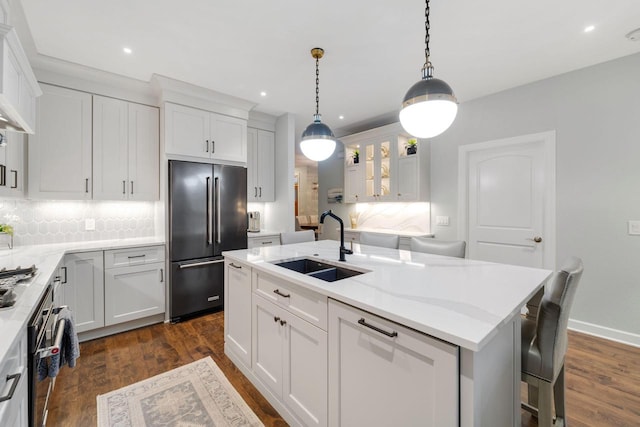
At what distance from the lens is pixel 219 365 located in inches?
91.6

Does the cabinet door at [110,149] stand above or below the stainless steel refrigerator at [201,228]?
above

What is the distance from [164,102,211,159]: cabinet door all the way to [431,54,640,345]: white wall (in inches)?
145

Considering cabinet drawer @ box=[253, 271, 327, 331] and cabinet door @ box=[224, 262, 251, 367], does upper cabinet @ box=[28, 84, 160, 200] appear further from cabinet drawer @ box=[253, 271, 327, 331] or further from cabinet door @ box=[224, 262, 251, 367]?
cabinet drawer @ box=[253, 271, 327, 331]

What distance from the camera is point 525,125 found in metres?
3.22

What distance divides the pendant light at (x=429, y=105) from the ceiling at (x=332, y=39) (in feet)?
2.78

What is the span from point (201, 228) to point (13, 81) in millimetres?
1958

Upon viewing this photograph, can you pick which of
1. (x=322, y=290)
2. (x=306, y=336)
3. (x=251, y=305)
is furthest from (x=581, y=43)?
(x=251, y=305)

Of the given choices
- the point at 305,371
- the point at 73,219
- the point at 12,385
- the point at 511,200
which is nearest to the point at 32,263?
the point at 73,219

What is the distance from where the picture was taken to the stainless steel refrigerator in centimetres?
318

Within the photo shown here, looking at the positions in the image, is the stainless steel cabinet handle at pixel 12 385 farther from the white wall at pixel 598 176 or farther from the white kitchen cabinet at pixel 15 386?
the white wall at pixel 598 176

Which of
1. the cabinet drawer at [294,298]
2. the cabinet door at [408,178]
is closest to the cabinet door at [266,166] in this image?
the cabinet door at [408,178]

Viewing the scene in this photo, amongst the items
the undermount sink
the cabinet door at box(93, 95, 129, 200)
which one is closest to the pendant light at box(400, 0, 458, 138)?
the undermount sink

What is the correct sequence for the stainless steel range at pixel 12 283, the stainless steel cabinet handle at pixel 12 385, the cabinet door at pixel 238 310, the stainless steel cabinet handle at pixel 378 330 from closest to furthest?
1. the stainless steel cabinet handle at pixel 12 385
2. the stainless steel cabinet handle at pixel 378 330
3. the stainless steel range at pixel 12 283
4. the cabinet door at pixel 238 310

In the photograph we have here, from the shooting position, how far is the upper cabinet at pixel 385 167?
13.3 ft
